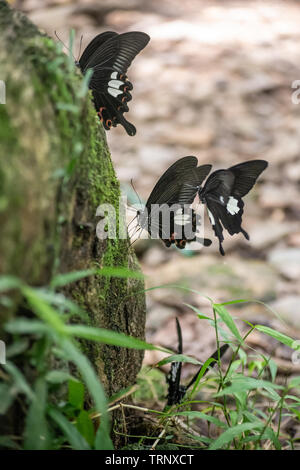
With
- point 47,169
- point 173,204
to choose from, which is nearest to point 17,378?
point 47,169

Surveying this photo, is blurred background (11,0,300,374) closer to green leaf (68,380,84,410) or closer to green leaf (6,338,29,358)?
green leaf (68,380,84,410)

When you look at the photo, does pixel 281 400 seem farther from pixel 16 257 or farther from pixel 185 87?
pixel 185 87

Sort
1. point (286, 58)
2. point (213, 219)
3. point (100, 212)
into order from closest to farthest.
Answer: point (100, 212)
point (213, 219)
point (286, 58)

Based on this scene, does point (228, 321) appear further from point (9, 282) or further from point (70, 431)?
point (9, 282)

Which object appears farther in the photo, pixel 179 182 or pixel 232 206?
pixel 232 206

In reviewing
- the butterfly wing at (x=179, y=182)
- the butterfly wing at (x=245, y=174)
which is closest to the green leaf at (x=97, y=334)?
the butterfly wing at (x=179, y=182)

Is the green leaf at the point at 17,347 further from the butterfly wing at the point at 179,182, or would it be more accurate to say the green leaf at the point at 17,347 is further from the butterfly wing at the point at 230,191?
the butterfly wing at the point at 230,191
